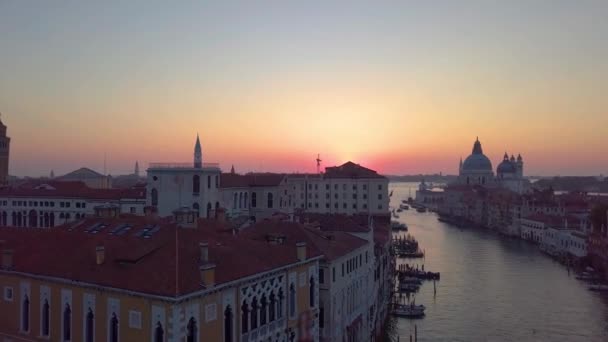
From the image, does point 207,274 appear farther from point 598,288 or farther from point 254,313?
point 598,288

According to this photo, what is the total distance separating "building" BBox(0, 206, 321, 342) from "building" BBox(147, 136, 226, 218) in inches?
564

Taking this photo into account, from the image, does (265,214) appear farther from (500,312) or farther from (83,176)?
(83,176)

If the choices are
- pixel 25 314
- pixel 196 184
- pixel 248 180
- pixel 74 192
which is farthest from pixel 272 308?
pixel 74 192

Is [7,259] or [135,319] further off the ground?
[7,259]

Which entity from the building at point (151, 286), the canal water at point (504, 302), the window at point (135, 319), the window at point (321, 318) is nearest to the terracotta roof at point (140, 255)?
the building at point (151, 286)

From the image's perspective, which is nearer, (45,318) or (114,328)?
(114,328)

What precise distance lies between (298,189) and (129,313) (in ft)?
153

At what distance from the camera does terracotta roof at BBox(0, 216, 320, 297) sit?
13.8 meters

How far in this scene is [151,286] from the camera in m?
13.3

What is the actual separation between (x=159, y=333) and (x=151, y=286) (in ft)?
3.69

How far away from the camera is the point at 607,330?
28.6 m

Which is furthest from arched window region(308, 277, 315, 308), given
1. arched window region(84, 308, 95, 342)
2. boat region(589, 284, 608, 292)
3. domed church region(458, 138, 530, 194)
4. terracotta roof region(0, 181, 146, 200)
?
domed church region(458, 138, 530, 194)

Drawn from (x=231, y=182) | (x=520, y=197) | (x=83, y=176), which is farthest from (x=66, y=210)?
(x=520, y=197)

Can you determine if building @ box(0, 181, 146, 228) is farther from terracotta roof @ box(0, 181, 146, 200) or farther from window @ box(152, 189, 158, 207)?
window @ box(152, 189, 158, 207)
